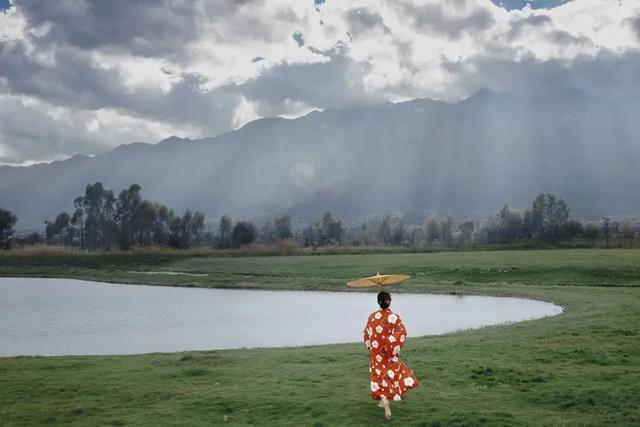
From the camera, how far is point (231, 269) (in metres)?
91.8

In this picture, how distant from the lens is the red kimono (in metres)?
14.8

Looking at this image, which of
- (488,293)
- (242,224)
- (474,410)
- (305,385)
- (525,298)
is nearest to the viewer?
(474,410)

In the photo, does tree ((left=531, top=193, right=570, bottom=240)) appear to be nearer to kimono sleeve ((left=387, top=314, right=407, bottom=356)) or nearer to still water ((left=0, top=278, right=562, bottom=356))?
still water ((left=0, top=278, right=562, bottom=356))

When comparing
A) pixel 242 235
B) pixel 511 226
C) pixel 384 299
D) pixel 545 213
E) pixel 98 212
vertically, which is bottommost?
pixel 384 299

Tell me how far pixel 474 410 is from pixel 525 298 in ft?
118

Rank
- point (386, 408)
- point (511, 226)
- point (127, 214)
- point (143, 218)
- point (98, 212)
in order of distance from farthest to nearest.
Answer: point (98, 212), point (511, 226), point (127, 214), point (143, 218), point (386, 408)

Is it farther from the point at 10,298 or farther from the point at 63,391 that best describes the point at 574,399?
the point at 10,298

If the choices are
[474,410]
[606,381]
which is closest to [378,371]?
[474,410]

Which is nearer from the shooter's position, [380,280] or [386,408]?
[386,408]

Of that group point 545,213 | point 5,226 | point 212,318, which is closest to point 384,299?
point 212,318

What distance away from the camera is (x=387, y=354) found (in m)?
14.9

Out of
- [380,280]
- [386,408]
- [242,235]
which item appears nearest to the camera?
[386,408]

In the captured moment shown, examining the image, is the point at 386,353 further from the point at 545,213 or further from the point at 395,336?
the point at 545,213

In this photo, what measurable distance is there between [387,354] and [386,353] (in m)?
0.03
